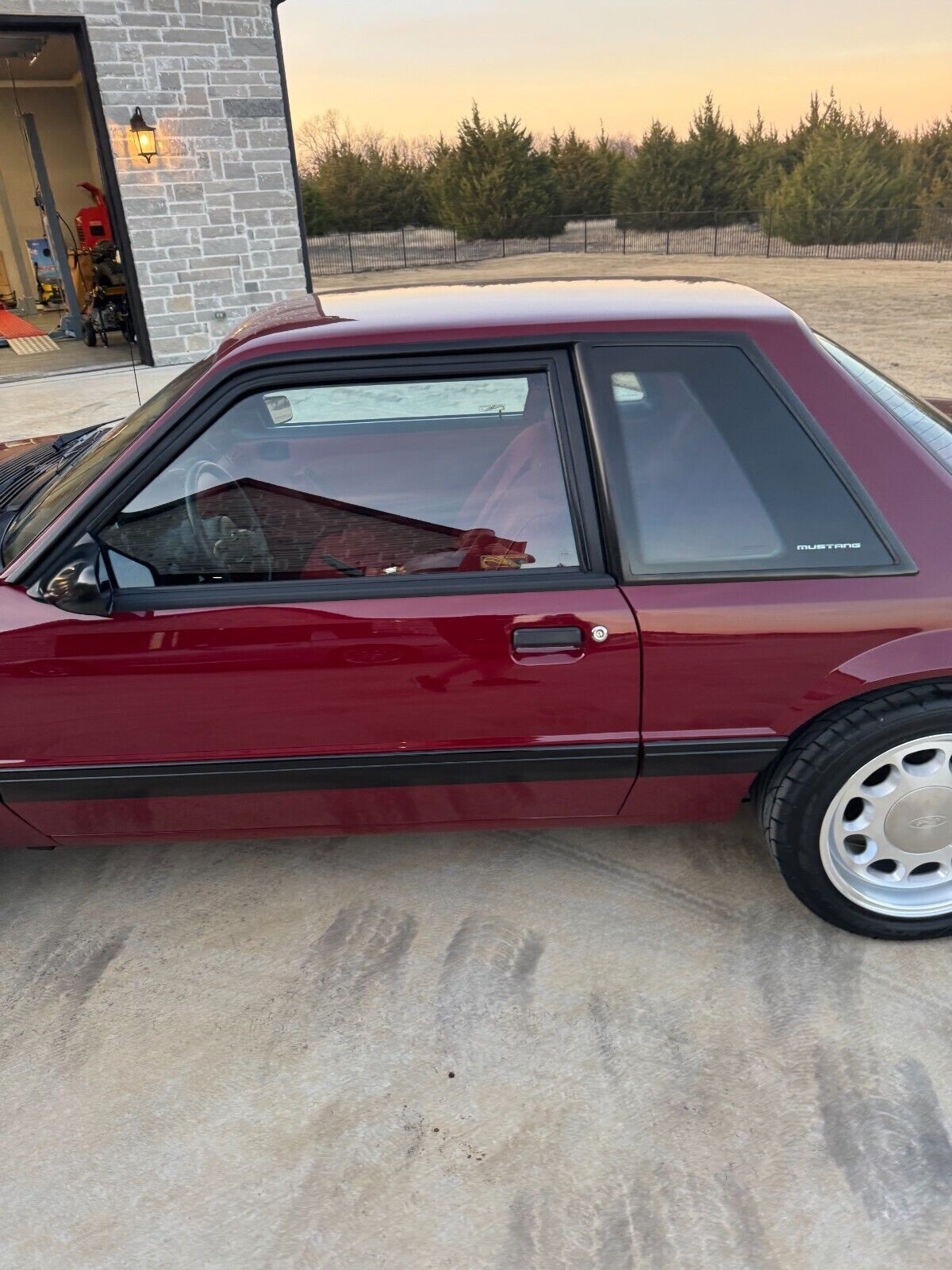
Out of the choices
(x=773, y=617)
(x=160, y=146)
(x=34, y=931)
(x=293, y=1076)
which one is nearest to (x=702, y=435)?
(x=773, y=617)

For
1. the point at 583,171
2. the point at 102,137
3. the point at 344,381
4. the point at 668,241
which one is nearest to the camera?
the point at 344,381

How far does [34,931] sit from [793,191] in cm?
3220

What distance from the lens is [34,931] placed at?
2496 millimetres

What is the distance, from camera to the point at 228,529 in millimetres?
2184

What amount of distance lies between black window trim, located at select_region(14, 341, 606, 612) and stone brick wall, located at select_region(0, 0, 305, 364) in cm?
969

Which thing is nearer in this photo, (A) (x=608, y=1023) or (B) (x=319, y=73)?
(A) (x=608, y=1023)

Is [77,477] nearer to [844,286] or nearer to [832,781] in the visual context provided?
[832,781]

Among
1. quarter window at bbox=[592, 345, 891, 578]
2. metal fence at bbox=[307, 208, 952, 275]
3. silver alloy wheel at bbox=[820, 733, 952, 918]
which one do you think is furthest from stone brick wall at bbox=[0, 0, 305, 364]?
metal fence at bbox=[307, 208, 952, 275]

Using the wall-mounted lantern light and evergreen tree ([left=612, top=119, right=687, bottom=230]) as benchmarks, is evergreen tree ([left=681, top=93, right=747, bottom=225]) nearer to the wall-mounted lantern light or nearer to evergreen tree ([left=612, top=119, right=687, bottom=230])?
evergreen tree ([left=612, top=119, right=687, bottom=230])

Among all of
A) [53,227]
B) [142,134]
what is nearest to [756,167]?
[53,227]

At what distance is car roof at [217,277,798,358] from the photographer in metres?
2.10

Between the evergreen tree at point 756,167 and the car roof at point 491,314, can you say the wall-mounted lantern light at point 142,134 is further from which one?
the evergreen tree at point 756,167

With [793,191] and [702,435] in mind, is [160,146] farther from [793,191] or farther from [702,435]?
[793,191]

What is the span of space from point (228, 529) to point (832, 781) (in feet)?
5.10
